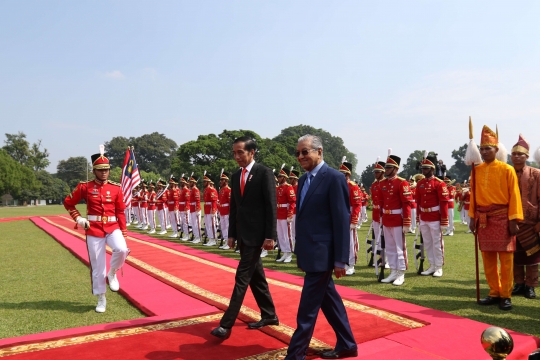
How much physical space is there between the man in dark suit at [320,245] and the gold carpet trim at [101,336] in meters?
1.64

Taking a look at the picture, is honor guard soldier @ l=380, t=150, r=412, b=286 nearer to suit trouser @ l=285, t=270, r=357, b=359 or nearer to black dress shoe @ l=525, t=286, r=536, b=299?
black dress shoe @ l=525, t=286, r=536, b=299

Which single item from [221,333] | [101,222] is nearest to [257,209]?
[221,333]

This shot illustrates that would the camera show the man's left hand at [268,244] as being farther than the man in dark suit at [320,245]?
Yes

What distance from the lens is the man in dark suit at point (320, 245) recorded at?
330cm

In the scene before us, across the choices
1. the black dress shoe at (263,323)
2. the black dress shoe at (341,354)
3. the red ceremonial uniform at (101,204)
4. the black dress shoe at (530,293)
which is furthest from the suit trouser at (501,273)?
the red ceremonial uniform at (101,204)

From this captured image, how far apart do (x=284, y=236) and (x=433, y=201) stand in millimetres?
3630

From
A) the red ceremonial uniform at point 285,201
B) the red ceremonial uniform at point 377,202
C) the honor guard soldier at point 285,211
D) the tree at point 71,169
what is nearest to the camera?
the red ceremonial uniform at point 377,202

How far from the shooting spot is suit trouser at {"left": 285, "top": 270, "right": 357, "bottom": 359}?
3.23m

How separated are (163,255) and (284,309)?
6.00m

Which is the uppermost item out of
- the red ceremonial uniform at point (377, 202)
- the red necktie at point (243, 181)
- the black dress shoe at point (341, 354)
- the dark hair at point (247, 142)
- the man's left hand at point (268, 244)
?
the dark hair at point (247, 142)

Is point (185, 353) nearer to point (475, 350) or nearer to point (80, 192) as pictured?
point (475, 350)

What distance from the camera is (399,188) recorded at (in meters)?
6.94

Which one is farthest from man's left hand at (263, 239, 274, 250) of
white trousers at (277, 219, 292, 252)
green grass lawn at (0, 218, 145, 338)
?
white trousers at (277, 219, 292, 252)

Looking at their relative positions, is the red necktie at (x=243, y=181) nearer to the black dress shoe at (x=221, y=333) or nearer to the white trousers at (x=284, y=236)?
the black dress shoe at (x=221, y=333)
